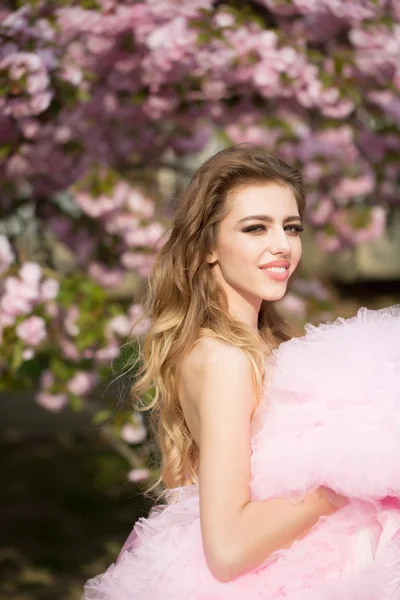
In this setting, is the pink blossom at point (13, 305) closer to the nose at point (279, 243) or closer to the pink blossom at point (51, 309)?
the pink blossom at point (51, 309)

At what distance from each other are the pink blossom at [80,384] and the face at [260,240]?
72.6 inches

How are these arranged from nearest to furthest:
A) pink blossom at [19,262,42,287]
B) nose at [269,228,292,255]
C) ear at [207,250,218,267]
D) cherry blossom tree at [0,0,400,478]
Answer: nose at [269,228,292,255]
ear at [207,250,218,267]
pink blossom at [19,262,42,287]
cherry blossom tree at [0,0,400,478]

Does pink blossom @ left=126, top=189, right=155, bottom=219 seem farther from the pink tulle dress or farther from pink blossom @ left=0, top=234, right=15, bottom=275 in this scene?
the pink tulle dress

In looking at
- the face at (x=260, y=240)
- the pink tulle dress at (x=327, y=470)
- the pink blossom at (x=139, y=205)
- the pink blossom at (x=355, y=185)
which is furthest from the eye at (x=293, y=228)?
the pink blossom at (x=355, y=185)

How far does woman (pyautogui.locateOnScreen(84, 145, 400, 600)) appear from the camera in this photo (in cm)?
176

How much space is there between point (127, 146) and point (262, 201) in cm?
287

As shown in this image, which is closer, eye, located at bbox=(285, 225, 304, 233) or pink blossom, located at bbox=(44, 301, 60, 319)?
eye, located at bbox=(285, 225, 304, 233)

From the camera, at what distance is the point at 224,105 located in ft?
14.6

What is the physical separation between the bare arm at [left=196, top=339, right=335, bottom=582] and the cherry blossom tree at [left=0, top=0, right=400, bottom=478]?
1.83 meters

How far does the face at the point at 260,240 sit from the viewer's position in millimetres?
2053

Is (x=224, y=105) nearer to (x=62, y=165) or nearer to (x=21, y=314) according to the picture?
(x=62, y=165)

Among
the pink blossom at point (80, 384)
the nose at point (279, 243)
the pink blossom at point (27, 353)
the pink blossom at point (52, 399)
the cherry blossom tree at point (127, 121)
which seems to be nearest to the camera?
the nose at point (279, 243)

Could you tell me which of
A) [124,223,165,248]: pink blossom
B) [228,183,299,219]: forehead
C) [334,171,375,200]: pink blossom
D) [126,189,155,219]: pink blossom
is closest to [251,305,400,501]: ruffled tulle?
[228,183,299,219]: forehead

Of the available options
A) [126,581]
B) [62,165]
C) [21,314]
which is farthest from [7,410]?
[126,581]
